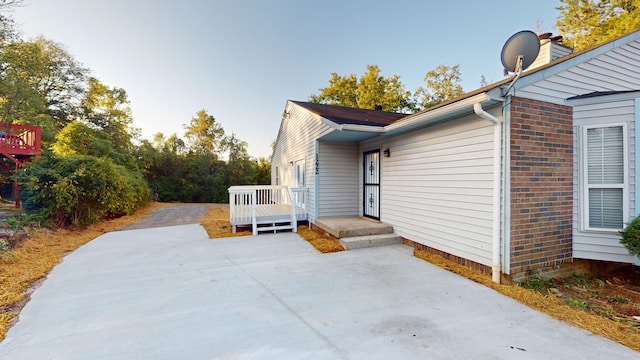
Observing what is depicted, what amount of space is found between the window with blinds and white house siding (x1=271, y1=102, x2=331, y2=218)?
4.72 meters

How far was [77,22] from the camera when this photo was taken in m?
9.39

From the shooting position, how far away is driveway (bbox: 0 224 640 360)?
2.19 meters

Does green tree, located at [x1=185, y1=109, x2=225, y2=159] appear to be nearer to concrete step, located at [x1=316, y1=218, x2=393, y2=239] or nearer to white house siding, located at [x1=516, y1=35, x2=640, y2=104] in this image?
concrete step, located at [x1=316, y1=218, x2=393, y2=239]

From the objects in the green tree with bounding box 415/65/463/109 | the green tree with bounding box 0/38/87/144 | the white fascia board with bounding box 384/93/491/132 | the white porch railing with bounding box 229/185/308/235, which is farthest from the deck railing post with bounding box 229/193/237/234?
the green tree with bounding box 415/65/463/109

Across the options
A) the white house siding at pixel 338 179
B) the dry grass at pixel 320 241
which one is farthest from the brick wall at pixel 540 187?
the white house siding at pixel 338 179

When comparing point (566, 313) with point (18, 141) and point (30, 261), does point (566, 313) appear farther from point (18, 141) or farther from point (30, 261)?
point (18, 141)

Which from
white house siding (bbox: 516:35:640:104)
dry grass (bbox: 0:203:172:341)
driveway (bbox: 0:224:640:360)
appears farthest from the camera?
white house siding (bbox: 516:35:640:104)

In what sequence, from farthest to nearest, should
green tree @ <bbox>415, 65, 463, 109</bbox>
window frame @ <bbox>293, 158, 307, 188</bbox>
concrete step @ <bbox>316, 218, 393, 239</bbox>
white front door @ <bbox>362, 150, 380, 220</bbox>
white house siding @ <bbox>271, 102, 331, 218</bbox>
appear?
1. green tree @ <bbox>415, 65, 463, 109</bbox>
2. window frame @ <bbox>293, 158, 307, 188</bbox>
3. white house siding @ <bbox>271, 102, 331, 218</bbox>
4. white front door @ <bbox>362, 150, 380, 220</bbox>
5. concrete step @ <bbox>316, 218, 393, 239</bbox>

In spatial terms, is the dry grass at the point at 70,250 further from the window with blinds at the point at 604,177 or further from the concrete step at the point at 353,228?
the window with blinds at the point at 604,177

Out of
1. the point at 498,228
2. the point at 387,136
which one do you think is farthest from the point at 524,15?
the point at 498,228

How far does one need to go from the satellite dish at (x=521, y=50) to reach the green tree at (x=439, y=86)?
60.4ft

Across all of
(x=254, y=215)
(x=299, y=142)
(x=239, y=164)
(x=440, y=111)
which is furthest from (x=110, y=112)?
(x=440, y=111)

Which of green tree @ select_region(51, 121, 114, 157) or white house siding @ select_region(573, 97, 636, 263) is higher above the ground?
green tree @ select_region(51, 121, 114, 157)

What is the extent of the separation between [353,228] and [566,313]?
3620 mm
